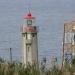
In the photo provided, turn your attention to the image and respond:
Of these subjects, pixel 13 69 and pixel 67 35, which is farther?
pixel 67 35

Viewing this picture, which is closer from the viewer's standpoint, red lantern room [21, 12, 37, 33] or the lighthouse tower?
the lighthouse tower

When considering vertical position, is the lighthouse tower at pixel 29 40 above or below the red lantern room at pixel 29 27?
below

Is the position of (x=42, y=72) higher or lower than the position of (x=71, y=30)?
lower

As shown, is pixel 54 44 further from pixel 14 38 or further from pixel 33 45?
pixel 33 45

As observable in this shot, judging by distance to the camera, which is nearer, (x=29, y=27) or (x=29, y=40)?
(x=29, y=40)

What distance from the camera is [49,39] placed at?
41719 millimetres

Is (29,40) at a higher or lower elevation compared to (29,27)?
lower

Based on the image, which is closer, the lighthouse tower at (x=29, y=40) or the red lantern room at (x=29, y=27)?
the lighthouse tower at (x=29, y=40)

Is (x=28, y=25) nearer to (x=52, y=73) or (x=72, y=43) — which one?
(x=72, y=43)

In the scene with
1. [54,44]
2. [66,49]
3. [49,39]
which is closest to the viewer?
[66,49]

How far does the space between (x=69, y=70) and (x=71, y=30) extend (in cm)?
1215

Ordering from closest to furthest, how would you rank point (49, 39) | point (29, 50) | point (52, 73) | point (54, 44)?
point (52, 73), point (29, 50), point (54, 44), point (49, 39)

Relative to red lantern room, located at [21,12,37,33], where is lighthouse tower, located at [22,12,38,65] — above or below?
below

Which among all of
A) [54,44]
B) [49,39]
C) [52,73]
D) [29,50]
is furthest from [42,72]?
[49,39]
